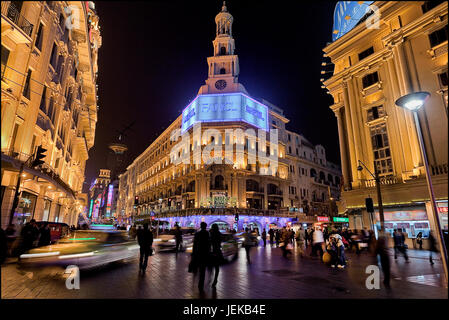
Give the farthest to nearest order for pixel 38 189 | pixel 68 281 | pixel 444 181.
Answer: pixel 38 189, pixel 68 281, pixel 444 181

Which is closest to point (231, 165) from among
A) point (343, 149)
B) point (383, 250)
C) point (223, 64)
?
point (343, 149)

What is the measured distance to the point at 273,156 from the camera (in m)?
46.1

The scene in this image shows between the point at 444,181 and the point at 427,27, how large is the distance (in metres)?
3.69

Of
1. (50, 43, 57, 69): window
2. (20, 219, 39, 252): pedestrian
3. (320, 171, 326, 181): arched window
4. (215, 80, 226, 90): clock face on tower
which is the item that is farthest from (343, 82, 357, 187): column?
(320, 171, 326, 181): arched window

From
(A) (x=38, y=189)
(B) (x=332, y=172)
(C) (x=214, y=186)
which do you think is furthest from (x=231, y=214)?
(B) (x=332, y=172)

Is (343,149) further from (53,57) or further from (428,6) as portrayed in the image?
(53,57)

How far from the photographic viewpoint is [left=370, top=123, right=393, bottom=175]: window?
648 inches

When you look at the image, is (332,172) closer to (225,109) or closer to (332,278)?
(225,109)

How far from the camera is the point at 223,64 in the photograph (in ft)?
150

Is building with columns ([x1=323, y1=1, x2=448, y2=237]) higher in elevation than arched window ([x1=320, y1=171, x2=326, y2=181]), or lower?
lower

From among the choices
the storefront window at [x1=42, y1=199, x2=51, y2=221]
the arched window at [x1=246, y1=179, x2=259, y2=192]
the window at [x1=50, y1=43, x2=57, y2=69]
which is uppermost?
the window at [x1=50, y1=43, x2=57, y2=69]

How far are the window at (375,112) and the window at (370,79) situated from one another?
2049 mm

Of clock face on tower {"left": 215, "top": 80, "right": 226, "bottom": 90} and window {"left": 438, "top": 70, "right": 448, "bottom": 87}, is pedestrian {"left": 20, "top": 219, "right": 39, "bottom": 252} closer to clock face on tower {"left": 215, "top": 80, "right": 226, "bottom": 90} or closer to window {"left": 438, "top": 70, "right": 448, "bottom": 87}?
window {"left": 438, "top": 70, "right": 448, "bottom": 87}

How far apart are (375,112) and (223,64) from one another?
111 ft
